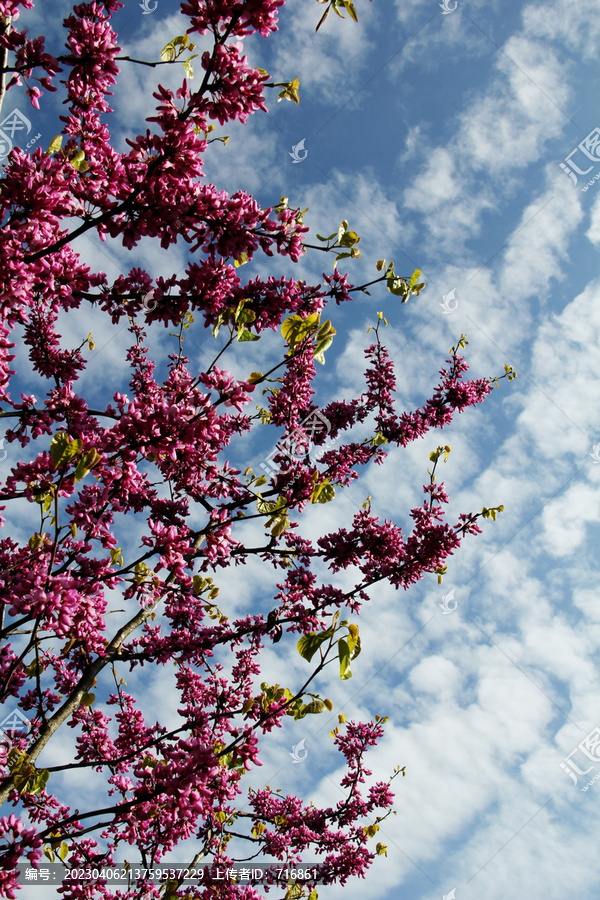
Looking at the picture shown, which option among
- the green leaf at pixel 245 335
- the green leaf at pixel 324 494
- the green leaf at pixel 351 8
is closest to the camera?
the green leaf at pixel 351 8

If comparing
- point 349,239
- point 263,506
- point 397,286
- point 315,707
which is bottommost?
point 315,707

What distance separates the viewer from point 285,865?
6008 millimetres

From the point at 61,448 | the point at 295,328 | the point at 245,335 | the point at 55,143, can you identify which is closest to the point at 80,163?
the point at 55,143

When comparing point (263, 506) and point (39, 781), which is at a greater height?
point (263, 506)

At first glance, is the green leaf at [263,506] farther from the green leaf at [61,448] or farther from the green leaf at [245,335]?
the green leaf at [61,448]

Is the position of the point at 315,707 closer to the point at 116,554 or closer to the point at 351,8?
the point at 116,554

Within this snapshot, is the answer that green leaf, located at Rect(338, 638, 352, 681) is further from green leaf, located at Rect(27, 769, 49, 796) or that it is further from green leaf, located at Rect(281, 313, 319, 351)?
green leaf, located at Rect(27, 769, 49, 796)

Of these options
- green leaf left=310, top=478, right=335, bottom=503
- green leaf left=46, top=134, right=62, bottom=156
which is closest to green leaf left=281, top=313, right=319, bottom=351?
green leaf left=310, top=478, right=335, bottom=503

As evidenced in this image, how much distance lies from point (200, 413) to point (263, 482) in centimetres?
64

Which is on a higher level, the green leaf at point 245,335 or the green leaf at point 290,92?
the green leaf at point 290,92

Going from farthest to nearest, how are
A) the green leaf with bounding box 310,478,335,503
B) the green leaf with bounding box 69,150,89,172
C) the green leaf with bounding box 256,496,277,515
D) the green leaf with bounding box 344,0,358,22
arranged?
the green leaf with bounding box 256,496,277,515 < the green leaf with bounding box 69,150,89,172 < the green leaf with bounding box 310,478,335,503 < the green leaf with bounding box 344,0,358,22

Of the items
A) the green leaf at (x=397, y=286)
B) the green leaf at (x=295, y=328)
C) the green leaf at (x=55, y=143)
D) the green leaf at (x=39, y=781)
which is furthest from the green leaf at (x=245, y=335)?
the green leaf at (x=39, y=781)

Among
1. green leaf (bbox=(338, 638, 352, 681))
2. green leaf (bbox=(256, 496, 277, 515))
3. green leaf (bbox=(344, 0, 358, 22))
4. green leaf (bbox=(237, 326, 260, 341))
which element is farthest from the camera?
green leaf (bbox=(256, 496, 277, 515))

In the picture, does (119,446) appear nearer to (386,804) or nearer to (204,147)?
(204,147)
